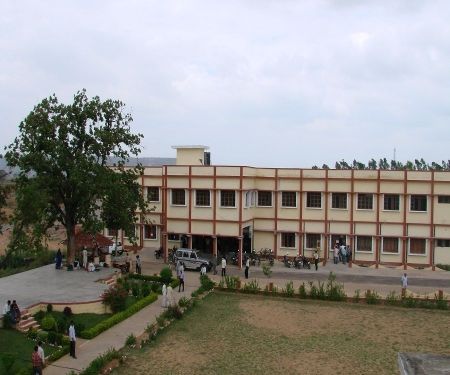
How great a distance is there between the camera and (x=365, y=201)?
3866 centimetres

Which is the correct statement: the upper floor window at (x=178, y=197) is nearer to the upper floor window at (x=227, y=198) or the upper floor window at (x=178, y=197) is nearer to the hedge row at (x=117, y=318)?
the upper floor window at (x=227, y=198)

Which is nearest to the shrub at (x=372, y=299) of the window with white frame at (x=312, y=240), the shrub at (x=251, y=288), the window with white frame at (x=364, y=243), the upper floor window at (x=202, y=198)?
the shrub at (x=251, y=288)

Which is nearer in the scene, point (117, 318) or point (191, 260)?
point (117, 318)

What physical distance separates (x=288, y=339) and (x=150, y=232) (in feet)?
69.5

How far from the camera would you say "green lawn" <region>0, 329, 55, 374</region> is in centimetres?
1853

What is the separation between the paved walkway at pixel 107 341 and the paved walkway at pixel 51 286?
9.24 ft

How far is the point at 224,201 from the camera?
37.1m

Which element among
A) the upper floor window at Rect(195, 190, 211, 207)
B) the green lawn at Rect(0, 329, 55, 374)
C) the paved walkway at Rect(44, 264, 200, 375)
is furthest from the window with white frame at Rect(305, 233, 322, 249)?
the green lawn at Rect(0, 329, 55, 374)

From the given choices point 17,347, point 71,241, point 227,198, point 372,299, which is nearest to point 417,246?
point 372,299

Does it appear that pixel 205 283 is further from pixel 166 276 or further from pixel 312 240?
pixel 312 240

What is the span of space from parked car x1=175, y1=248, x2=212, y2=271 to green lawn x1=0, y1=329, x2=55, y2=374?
14.7m

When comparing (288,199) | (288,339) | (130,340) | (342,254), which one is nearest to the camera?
(130,340)

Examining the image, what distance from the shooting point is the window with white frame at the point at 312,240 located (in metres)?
39.4

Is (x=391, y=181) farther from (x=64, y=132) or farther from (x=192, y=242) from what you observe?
(x=64, y=132)
